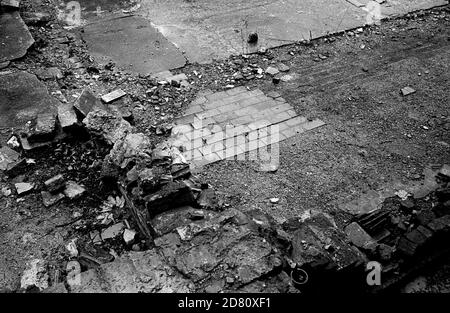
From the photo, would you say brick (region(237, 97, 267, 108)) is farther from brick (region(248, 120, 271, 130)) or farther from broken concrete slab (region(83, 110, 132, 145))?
broken concrete slab (region(83, 110, 132, 145))

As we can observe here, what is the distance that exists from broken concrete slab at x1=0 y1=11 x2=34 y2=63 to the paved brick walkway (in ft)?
9.74

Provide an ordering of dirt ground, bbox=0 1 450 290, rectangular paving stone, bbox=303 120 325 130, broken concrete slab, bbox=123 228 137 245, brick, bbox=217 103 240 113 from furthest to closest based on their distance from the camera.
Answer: brick, bbox=217 103 240 113, rectangular paving stone, bbox=303 120 325 130, dirt ground, bbox=0 1 450 290, broken concrete slab, bbox=123 228 137 245

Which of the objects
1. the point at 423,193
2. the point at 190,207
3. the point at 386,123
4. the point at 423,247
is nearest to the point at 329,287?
the point at 423,247

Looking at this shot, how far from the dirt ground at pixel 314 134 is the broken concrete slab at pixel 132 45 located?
26 centimetres

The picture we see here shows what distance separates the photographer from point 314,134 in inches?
205

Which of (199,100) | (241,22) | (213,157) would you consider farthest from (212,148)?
(241,22)

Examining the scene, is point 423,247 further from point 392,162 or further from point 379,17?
point 379,17

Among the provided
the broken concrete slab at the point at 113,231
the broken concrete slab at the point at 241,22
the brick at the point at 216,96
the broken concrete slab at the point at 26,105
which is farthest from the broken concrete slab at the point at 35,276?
the broken concrete slab at the point at 241,22

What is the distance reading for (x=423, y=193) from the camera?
4.46 m

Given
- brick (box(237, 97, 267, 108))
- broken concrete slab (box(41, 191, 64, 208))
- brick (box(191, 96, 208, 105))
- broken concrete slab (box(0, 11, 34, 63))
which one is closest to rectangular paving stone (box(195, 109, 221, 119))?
brick (box(191, 96, 208, 105))

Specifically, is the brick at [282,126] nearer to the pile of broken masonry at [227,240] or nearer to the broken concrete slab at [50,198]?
the pile of broken masonry at [227,240]

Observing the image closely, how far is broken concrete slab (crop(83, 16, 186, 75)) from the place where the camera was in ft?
20.5

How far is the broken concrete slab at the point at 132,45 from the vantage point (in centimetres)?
626

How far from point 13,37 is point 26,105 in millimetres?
1886
